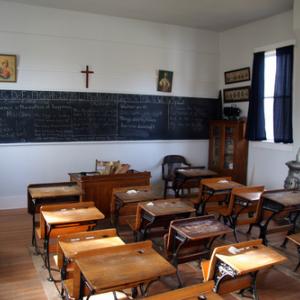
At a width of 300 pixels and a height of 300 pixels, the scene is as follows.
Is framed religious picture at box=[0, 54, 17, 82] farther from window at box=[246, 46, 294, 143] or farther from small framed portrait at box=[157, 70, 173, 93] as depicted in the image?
window at box=[246, 46, 294, 143]

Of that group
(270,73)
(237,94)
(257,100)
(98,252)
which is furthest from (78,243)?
(237,94)

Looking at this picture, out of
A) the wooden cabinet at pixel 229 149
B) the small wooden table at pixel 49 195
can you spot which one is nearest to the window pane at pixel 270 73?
the wooden cabinet at pixel 229 149

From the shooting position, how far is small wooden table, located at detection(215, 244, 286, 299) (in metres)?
2.27

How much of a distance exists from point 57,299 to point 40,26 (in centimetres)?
411

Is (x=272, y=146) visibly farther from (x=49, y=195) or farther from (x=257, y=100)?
(x=49, y=195)

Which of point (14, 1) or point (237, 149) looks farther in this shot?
point (237, 149)

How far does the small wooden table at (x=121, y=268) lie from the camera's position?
6.23 feet

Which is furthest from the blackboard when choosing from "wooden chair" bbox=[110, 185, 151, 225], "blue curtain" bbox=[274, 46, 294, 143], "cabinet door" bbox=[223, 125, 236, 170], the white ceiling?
"wooden chair" bbox=[110, 185, 151, 225]

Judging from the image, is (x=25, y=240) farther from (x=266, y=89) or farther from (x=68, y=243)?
(x=266, y=89)

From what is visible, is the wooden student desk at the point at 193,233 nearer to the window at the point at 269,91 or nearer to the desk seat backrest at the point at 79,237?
the desk seat backrest at the point at 79,237

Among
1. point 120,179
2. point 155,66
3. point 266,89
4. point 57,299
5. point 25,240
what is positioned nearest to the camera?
point 57,299

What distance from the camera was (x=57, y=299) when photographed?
2.88 metres

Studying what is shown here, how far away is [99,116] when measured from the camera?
5.99m

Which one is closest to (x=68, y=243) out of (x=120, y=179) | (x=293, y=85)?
(x=120, y=179)
